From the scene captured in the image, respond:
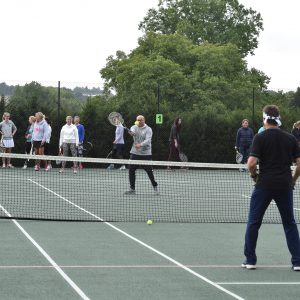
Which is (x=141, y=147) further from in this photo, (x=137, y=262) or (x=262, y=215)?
(x=262, y=215)

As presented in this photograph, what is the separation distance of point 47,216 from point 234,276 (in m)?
6.13

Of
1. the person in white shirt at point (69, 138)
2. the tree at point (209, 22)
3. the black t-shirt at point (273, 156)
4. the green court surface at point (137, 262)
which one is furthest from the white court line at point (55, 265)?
the tree at point (209, 22)

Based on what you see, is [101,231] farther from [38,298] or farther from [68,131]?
[68,131]

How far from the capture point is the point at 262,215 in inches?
365

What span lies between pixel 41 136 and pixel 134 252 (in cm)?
1693

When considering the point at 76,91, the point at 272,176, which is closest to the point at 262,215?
the point at 272,176

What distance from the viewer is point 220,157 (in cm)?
Answer: 3184

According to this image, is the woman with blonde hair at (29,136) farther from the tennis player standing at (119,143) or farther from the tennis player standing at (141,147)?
the tennis player standing at (141,147)

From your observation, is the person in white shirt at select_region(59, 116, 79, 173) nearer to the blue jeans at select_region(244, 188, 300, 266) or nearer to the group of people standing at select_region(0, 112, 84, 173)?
the group of people standing at select_region(0, 112, 84, 173)

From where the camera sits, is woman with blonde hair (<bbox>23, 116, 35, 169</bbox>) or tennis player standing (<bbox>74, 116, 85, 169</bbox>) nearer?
woman with blonde hair (<bbox>23, 116, 35, 169</bbox>)

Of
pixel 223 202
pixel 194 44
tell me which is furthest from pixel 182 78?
pixel 223 202

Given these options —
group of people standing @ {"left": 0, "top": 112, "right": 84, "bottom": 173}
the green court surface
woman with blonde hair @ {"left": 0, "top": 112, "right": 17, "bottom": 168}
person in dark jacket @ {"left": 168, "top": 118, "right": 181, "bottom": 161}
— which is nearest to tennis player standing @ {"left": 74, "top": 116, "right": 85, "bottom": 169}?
group of people standing @ {"left": 0, "top": 112, "right": 84, "bottom": 173}

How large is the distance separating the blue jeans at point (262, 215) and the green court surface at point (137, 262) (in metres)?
0.19

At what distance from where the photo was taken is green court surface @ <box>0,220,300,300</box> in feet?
26.0
